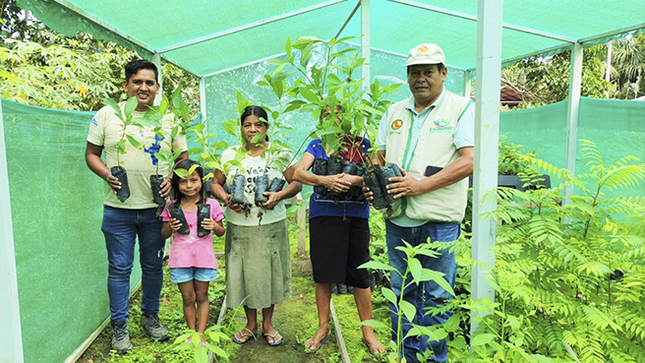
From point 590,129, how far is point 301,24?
3.81 meters

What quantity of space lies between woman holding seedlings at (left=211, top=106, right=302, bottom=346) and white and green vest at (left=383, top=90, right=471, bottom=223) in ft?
2.72

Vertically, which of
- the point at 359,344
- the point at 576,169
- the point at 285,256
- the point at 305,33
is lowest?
the point at 359,344

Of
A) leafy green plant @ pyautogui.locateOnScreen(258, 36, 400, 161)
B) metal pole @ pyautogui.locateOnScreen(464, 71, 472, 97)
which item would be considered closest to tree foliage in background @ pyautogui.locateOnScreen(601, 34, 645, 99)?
metal pole @ pyautogui.locateOnScreen(464, 71, 472, 97)

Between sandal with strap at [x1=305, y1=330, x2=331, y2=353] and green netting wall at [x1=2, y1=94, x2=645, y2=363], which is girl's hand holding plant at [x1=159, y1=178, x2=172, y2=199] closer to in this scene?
green netting wall at [x1=2, y1=94, x2=645, y2=363]

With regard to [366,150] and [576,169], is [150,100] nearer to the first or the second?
[366,150]

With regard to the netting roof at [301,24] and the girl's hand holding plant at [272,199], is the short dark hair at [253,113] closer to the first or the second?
the girl's hand holding plant at [272,199]

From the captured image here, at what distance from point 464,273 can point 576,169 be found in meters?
2.70

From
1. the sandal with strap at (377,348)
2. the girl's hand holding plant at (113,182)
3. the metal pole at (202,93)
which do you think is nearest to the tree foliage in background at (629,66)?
the metal pole at (202,93)

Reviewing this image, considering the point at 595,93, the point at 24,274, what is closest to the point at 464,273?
the point at 24,274

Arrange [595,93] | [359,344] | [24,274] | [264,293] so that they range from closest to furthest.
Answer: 1. [24,274]
2. [264,293]
3. [359,344]
4. [595,93]

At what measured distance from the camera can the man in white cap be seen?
1956 mm

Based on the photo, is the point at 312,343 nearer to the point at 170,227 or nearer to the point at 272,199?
the point at 272,199

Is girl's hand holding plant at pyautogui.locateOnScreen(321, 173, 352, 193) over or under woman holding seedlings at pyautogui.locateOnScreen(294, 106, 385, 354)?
over

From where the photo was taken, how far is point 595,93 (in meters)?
7.83
